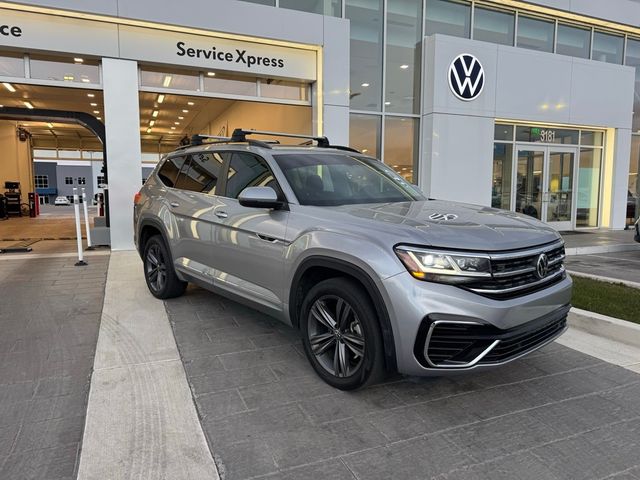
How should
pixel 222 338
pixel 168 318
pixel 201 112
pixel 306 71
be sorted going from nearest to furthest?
pixel 222 338
pixel 168 318
pixel 306 71
pixel 201 112

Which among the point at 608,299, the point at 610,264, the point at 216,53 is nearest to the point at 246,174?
the point at 608,299

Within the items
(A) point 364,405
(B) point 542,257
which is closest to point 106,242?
(A) point 364,405

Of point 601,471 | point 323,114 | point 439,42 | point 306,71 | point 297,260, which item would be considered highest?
point 439,42

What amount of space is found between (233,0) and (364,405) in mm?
8985

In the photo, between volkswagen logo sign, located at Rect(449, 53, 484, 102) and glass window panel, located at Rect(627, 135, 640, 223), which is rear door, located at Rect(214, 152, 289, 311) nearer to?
volkswagen logo sign, located at Rect(449, 53, 484, 102)

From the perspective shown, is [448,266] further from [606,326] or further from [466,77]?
[466,77]

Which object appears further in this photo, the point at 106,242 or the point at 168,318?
the point at 106,242

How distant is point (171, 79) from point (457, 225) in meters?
8.44

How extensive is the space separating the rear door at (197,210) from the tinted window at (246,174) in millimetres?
219

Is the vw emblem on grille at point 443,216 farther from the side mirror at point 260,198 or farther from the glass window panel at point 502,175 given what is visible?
the glass window panel at point 502,175

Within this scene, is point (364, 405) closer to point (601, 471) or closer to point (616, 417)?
point (601, 471)

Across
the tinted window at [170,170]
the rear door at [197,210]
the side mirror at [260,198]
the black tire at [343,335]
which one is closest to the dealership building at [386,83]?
the tinted window at [170,170]

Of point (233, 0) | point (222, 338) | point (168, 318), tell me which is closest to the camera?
point (222, 338)

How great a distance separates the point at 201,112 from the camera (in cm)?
1609
